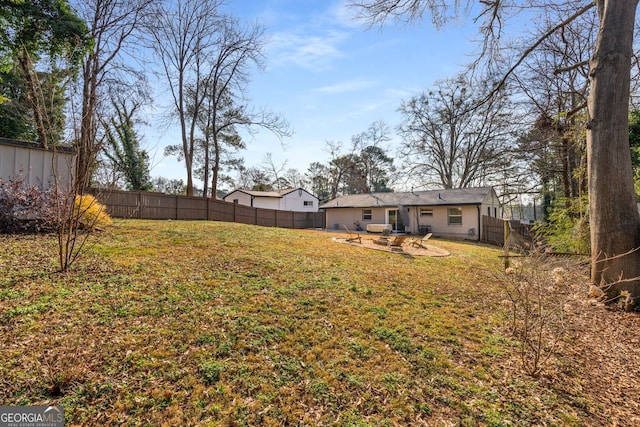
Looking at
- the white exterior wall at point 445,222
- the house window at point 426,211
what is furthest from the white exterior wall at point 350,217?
the house window at point 426,211

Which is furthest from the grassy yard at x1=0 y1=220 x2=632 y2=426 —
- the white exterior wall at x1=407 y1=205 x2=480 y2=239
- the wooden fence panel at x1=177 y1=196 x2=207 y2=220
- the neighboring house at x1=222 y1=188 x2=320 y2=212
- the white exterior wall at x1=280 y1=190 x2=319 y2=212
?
the white exterior wall at x1=280 y1=190 x2=319 y2=212

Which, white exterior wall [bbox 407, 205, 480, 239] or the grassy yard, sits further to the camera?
white exterior wall [bbox 407, 205, 480, 239]

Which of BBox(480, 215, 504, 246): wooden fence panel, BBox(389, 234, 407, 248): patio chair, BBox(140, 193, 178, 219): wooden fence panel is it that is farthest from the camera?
BBox(480, 215, 504, 246): wooden fence panel

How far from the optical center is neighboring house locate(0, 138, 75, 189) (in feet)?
24.4

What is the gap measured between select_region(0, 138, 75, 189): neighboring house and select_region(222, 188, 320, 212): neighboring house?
20318 mm

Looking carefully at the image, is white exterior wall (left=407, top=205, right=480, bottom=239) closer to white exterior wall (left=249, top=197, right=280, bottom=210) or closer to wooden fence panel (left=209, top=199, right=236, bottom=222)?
wooden fence panel (left=209, top=199, right=236, bottom=222)

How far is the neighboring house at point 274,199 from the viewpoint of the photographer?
29.1m

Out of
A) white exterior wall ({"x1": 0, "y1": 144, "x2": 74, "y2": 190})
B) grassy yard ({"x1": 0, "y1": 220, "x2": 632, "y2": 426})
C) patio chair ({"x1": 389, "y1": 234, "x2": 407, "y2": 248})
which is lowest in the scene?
grassy yard ({"x1": 0, "y1": 220, "x2": 632, "y2": 426})

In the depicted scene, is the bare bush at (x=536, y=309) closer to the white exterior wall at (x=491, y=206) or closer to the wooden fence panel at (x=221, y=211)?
the white exterior wall at (x=491, y=206)

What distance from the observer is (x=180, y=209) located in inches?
636

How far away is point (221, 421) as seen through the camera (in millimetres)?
2432

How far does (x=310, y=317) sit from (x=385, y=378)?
4.99 ft

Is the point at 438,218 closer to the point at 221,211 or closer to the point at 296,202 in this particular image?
the point at 221,211

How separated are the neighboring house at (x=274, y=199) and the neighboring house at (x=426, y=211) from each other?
6.40 meters
